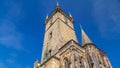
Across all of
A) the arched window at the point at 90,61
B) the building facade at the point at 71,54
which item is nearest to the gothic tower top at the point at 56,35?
the building facade at the point at 71,54

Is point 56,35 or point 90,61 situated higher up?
point 56,35

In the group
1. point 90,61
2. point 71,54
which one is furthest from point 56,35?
point 90,61

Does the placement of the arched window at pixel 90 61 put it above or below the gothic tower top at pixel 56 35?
below

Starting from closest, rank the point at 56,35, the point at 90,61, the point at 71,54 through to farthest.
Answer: the point at 71,54
the point at 90,61
the point at 56,35

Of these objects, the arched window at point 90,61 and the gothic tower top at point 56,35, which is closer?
the arched window at point 90,61

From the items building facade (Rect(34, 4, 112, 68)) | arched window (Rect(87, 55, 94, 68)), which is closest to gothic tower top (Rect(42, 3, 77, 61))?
building facade (Rect(34, 4, 112, 68))

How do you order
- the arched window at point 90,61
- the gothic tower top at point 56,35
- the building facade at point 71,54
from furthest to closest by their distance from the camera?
the gothic tower top at point 56,35
the arched window at point 90,61
the building facade at point 71,54

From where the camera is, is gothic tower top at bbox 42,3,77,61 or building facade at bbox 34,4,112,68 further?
gothic tower top at bbox 42,3,77,61

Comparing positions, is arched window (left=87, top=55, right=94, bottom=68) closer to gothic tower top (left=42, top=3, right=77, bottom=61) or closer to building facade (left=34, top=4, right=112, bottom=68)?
building facade (left=34, top=4, right=112, bottom=68)

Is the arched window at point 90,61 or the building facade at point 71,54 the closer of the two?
the building facade at point 71,54

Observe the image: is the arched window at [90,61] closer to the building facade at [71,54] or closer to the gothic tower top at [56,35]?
the building facade at [71,54]

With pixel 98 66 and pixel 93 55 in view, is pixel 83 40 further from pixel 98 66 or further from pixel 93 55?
pixel 98 66

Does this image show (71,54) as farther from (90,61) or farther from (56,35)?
(56,35)

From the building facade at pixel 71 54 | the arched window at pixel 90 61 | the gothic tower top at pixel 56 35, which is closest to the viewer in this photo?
the building facade at pixel 71 54
